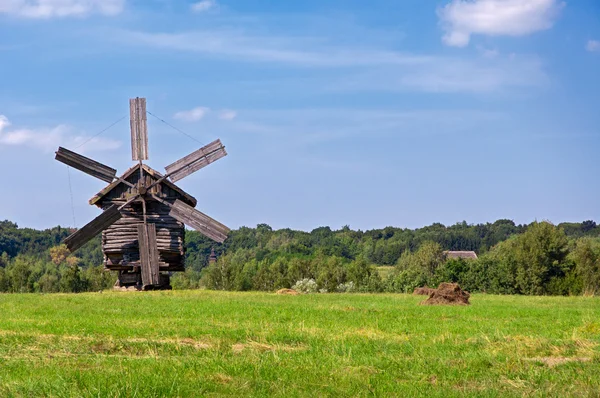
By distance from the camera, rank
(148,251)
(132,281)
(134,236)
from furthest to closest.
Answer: (132,281) < (134,236) < (148,251)

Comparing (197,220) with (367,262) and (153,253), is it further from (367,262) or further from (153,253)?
(367,262)

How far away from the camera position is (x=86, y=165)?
36969mm

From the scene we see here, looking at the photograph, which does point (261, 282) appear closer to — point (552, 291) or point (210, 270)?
point (210, 270)

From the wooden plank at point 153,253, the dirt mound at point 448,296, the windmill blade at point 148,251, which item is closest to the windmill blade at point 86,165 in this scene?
the windmill blade at point 148,251

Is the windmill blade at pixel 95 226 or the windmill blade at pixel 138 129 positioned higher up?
the windmill blade at pixel 138 129

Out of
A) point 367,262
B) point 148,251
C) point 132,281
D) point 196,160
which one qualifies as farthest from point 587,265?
point 367,262

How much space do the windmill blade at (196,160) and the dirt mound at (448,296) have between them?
1413 cm

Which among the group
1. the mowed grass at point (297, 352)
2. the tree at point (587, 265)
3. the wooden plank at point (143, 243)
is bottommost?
the mowed grass at point (297, 352)

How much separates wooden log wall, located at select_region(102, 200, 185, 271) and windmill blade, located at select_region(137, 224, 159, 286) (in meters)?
0.39

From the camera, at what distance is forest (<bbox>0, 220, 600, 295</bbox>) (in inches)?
2552

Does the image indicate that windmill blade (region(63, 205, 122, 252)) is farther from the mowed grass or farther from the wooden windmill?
the mowed grass

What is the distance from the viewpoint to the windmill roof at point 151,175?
36094 millimetres

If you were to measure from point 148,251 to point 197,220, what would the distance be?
2446 mm

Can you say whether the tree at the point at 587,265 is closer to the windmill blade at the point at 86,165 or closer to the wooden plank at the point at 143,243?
the wooden plank at the point at 143,243
